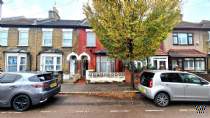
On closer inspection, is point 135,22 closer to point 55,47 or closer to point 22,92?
point 22,92

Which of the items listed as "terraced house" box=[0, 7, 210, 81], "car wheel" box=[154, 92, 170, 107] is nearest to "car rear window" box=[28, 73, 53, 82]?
"car wheel" box=[154, 92, 170, 107]

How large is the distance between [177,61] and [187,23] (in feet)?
20.0

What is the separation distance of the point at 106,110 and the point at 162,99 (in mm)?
2703

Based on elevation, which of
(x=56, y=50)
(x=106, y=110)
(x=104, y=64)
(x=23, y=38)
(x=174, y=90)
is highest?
(x=23, y=38)

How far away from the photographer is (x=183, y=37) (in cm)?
2144

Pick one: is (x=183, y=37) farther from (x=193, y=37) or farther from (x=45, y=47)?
(x=45, y=47)

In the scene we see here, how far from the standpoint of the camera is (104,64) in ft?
63.9

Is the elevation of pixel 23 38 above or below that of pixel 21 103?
above

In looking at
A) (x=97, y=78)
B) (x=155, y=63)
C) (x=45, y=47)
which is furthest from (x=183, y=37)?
(x=45, y=47)

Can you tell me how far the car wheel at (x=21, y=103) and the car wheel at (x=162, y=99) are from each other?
5680 millimetres

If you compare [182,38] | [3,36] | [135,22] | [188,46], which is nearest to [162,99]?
[135,22]

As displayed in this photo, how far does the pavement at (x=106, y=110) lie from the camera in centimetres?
665

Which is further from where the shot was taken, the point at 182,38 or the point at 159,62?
the point at 182,38

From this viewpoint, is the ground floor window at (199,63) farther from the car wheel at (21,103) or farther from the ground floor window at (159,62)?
the car wheel at (21,103)
